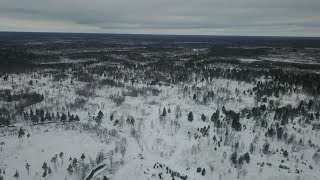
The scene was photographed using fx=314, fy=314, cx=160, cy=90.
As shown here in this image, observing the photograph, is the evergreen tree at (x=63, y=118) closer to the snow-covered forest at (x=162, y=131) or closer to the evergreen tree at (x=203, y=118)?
the snow-covered forest at (x=162, y=131)

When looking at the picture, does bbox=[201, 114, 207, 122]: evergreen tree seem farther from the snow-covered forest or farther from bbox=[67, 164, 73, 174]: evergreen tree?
bbox=[67, 164, 73, 174]: evergreen tree

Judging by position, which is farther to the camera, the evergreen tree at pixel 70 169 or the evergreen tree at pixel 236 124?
the evergreen tree at pixel 236 124

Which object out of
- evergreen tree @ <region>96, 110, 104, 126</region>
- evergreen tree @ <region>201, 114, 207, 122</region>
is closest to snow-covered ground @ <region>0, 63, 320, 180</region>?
evergreen tree @ <region>201, 114, 207, 122</region>

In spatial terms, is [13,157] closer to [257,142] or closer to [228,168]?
[228,168]

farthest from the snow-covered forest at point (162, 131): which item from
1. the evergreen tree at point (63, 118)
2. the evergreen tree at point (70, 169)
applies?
the evergreen tree at point (63, 118)

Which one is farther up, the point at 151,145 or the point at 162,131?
the point at 162,131

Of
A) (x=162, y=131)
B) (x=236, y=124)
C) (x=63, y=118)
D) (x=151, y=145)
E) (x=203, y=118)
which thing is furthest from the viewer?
(x=203, y=118)

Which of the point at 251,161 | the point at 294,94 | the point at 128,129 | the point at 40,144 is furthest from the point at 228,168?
the point at 294,94

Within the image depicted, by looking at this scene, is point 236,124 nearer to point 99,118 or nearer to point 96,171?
point 99,118

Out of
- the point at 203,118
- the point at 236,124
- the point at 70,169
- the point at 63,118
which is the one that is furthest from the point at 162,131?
the point at 70,169

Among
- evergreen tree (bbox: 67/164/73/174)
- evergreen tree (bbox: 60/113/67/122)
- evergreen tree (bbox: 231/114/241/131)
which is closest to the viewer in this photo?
evergreen tree (bbox: 67/164/73/174)

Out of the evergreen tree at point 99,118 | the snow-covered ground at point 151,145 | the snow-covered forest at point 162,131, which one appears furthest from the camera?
the evergreen tree at point 99,118
